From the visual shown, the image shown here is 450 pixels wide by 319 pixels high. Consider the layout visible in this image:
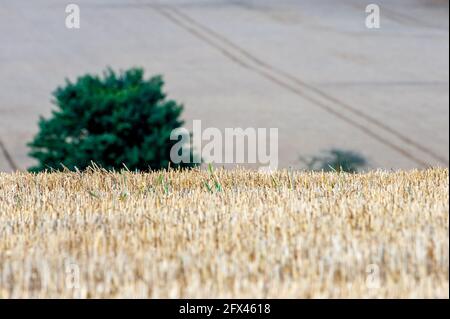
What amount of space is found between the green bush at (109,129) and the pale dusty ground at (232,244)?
554 centimetres

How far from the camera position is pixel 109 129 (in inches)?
426

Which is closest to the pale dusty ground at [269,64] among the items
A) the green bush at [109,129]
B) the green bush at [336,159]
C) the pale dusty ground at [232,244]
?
the green bush at [336,159]

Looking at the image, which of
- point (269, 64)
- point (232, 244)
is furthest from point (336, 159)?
point (232, 244)

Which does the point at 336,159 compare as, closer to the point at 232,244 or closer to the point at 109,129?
the point at 109,129

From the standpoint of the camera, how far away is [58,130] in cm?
1088

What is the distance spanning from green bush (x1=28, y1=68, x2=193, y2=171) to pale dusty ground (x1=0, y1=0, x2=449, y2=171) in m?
1.60

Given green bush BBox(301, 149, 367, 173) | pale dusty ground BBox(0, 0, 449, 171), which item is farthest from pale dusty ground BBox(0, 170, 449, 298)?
pale dusty ground BBox(0, 0, 449, 171)

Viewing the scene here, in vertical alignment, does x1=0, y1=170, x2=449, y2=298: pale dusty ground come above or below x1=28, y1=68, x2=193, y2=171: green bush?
below

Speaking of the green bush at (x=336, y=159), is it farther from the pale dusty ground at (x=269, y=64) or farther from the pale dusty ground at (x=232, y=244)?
the pale dusty ground at (x=232, y=244)

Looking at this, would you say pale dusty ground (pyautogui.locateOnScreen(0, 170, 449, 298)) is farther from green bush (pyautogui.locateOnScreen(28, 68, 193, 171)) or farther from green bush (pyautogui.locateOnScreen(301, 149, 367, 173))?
green bush (pyautogui.locateOnScreen(301, 149, 367, 173))

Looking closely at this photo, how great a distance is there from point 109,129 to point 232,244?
7130mm

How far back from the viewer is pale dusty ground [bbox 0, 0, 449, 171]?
45.0 feet

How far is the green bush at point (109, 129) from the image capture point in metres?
10.5

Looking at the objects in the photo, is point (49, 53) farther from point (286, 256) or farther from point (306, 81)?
point (286, 256)
